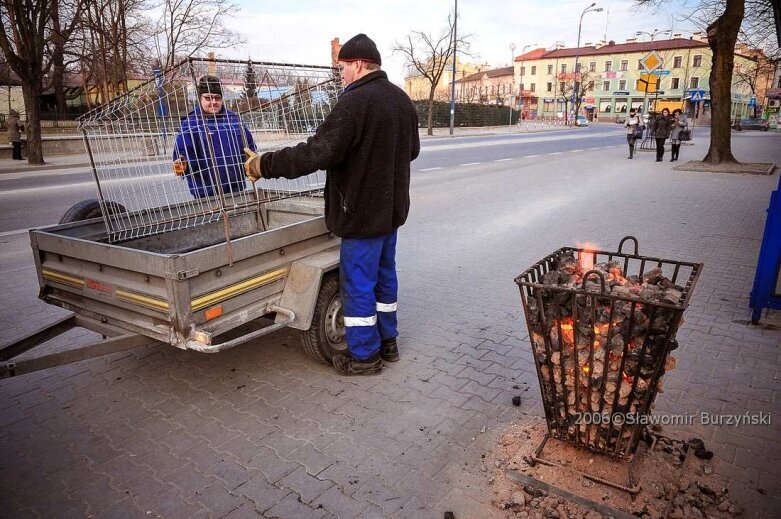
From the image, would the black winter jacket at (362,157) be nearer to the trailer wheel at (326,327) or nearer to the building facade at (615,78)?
the trailer wheel at (326,327)

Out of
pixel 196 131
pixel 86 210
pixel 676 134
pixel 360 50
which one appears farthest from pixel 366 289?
pixel 676 134

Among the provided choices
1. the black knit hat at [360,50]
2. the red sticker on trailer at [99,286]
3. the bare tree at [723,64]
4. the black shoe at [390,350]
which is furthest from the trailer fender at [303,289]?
the bare tree at [723,64]

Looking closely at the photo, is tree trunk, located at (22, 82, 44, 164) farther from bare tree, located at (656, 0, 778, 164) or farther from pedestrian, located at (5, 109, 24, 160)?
bare tree, located at (656, 0, 778, 164)

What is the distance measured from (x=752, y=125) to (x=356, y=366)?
68.7m

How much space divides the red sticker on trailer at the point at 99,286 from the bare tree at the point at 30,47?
19445 millimetres

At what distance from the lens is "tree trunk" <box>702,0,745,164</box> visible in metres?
15.2

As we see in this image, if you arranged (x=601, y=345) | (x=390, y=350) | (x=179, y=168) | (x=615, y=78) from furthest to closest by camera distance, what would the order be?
(x=615, y=78) < (x=179, y=168) < (x=390, y=350) < (x=601, y=345)

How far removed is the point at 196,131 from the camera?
4.30 metres

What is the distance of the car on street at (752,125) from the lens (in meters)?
56.0

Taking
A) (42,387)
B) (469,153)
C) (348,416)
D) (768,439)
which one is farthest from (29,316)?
(469,153)

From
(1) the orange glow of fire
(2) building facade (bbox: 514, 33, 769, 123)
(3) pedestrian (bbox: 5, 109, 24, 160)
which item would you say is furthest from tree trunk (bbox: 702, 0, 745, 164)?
(2) building facade (bbox: 514, 33, 769, 123)

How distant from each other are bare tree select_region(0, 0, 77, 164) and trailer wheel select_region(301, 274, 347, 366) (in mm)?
19963

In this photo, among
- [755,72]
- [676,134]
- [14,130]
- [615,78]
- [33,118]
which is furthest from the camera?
[615,78]

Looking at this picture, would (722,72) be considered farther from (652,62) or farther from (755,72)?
(755,72)
